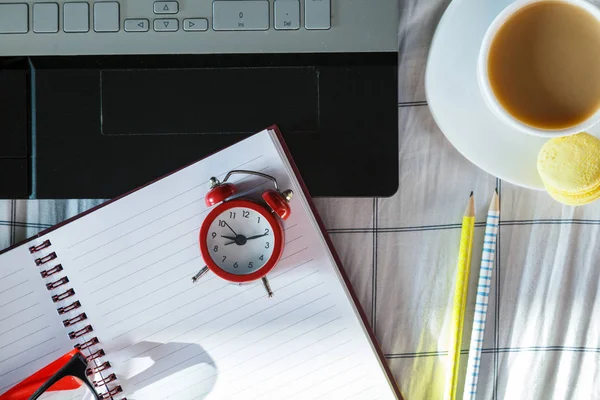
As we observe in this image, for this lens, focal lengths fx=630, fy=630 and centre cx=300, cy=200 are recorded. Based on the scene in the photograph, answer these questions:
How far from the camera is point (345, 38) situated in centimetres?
57

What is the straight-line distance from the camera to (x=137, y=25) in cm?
56

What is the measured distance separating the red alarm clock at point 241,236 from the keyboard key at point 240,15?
136 millimetres

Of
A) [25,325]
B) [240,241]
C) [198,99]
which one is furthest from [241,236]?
[25,325]

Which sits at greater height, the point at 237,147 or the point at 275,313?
the point at 237,147

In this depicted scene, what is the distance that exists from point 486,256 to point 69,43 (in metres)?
0.44

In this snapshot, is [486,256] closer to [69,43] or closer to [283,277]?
[283,277]

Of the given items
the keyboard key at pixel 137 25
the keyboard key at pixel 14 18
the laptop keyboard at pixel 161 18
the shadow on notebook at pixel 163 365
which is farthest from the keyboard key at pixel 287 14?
the shadow on notebook at pixel 163 365

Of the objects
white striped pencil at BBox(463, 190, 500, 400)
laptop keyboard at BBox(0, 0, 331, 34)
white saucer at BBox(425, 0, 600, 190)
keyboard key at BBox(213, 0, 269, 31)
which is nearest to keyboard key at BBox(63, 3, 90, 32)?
laptop keyboard at BBox(0, 0, 331, 34)

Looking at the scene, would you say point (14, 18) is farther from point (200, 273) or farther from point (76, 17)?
point (200, 273)

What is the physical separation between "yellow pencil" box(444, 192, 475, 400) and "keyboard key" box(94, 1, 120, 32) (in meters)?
0.38

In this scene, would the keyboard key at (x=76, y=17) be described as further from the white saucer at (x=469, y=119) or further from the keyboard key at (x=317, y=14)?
the white saucer at (x=469, y=119)

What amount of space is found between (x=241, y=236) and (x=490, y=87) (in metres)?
0.27

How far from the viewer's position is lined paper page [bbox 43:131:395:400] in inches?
24.8

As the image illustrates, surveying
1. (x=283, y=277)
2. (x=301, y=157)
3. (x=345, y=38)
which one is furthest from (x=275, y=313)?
(x=345, y=38)
